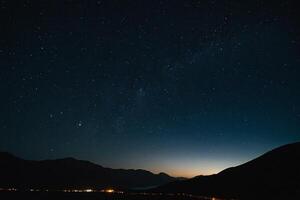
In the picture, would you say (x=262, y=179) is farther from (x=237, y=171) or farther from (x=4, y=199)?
(x=4, y=199)

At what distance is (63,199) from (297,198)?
86.3 m

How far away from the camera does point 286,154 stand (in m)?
154

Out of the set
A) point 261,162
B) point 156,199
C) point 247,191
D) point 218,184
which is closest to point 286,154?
point 261,162

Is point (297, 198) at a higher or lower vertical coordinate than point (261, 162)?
lower

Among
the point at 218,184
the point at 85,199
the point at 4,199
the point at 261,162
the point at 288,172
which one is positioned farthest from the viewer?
the point at 261,162

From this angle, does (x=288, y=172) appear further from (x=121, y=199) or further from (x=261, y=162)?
(x=121, y=199)

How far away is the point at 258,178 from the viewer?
436 ft

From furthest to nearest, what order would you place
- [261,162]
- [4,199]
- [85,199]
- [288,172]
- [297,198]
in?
[261,162]
[288,172]
[85,199]
[4,199]
[297,198]

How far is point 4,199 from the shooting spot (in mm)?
107438

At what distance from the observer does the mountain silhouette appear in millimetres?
110819

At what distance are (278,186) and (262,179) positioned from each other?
69.5 feet

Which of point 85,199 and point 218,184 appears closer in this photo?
point 85,199

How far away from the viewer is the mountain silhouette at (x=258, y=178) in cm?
11082

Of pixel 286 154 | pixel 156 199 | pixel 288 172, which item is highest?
pixel 286 154
